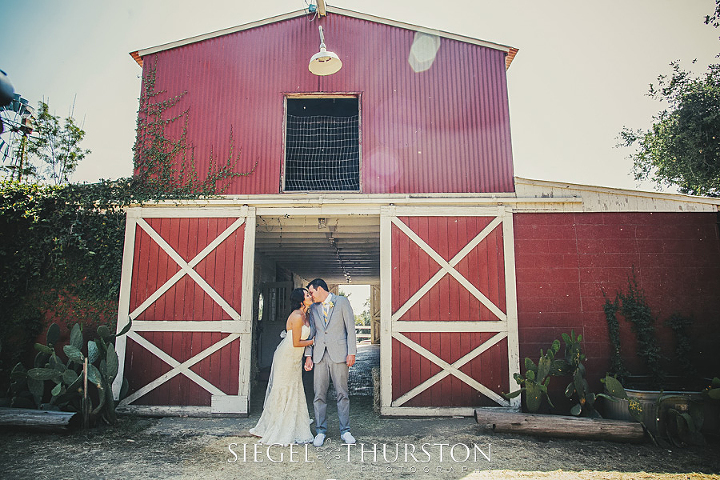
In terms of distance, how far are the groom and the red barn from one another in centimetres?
157

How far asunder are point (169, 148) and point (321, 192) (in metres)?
2.78

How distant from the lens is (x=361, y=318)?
34969mm

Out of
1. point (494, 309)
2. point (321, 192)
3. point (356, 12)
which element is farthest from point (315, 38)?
point (494, 309)

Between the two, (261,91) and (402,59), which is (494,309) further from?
(261,91)

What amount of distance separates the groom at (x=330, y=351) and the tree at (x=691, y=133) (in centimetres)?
1284

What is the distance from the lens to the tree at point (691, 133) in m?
13.1

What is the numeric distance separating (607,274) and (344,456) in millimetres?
5041

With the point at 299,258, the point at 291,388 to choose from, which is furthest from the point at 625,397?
the point at 299,258

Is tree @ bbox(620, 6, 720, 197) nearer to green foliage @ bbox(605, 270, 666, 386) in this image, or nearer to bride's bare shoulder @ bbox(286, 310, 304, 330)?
green foliage @ bbox(605, 270, 666, 386)

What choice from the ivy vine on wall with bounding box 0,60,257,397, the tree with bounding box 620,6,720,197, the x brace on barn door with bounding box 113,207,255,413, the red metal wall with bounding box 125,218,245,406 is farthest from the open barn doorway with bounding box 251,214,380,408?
the tree with bounding box 620,6,720,197

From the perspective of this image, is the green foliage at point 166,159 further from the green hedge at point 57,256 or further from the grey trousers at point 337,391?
the grey trousers at point 337,391

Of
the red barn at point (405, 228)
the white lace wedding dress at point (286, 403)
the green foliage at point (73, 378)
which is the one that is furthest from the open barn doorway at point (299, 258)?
the green foliage at point (73, 378)

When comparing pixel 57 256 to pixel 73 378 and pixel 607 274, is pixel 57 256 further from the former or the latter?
pixel 607 274

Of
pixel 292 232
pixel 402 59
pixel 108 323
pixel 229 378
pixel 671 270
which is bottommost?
pixel 229 378
